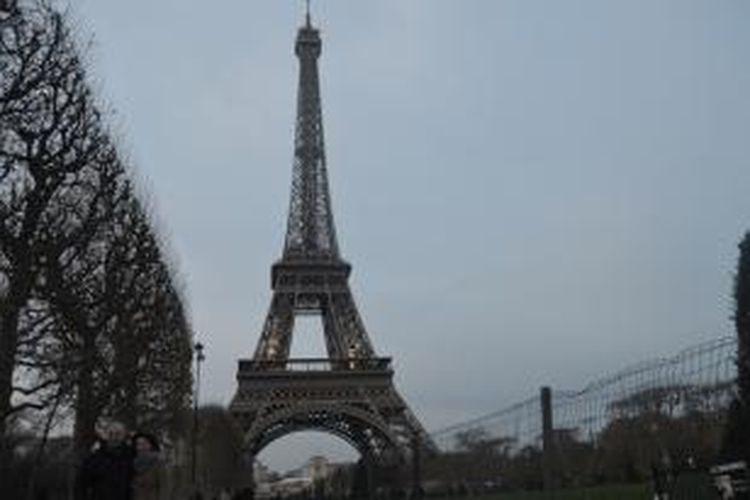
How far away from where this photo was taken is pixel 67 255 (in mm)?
30125

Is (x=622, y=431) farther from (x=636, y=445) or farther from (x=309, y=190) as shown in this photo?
(x=309, y=190)

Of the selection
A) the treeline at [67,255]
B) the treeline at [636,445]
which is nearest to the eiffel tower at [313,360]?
the treeline at [67,255]

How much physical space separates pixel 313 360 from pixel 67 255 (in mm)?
61164

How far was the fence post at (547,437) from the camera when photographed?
14508mm

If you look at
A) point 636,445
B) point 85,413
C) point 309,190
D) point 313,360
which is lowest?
point 636,445

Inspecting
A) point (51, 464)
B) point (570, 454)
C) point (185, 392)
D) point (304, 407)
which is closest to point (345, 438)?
point (304, 407)

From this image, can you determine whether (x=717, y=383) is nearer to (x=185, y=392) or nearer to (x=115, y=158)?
(x=115, y=158)

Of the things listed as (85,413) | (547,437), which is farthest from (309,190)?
(547,437)

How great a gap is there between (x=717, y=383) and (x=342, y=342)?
78814 mm

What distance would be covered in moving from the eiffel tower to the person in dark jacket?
6833 centimetres

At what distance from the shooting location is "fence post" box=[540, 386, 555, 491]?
1451 centimetres

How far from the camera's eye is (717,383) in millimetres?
12258

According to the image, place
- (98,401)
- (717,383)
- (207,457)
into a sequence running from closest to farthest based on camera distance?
1. (717,383)
2. (98,401)
3. (207,457)

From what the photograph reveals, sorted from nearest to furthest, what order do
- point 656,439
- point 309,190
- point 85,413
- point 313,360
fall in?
point 656,439
point 85,413
point 313,360
point 309,190
